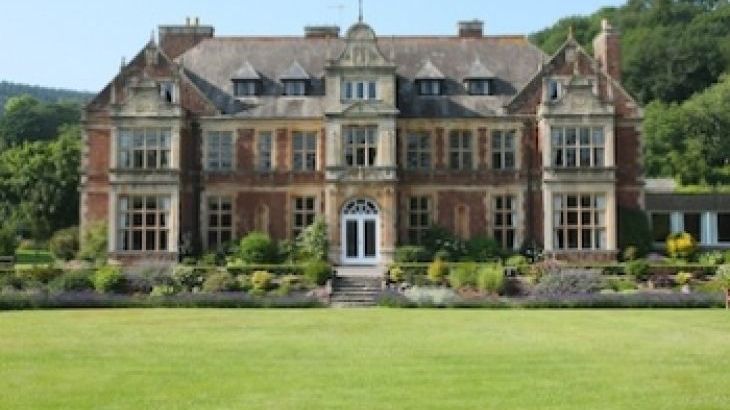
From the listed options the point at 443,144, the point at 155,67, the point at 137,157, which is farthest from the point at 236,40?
the point at 443,144

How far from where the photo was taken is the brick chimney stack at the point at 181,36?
46.7 metres

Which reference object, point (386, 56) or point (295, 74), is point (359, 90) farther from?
point (386, 56)

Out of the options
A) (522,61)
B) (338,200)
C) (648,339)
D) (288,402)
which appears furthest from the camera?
(522,61)

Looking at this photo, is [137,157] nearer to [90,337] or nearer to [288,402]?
[90,337]

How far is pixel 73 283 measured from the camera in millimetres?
32250

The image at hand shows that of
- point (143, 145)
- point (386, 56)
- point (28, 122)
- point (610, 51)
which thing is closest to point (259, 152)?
point (143, 145)

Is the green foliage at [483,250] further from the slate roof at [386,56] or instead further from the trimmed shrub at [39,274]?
the trimmed shrub at [39,274]

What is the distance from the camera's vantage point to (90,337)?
19.1 m

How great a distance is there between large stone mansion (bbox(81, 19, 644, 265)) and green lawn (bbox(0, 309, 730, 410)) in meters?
16.9

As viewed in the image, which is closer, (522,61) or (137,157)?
(137,157)

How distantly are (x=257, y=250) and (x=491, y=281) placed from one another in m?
11.3

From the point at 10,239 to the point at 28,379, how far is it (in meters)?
31.2

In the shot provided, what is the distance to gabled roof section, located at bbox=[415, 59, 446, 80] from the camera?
1678 inches

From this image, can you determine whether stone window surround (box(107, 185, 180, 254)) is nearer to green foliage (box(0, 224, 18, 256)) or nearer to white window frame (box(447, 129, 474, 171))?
green foliage (box(0, 224, 18, 256))
